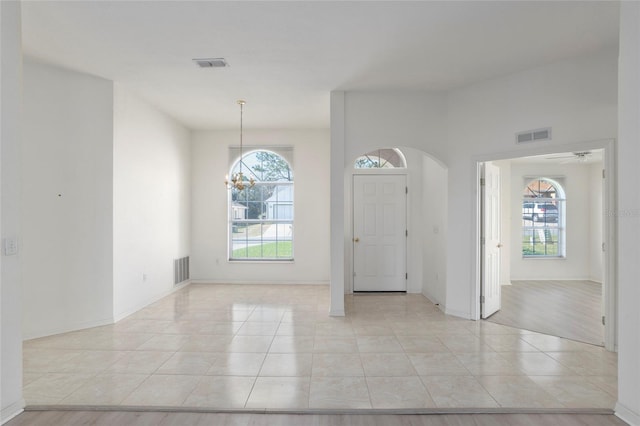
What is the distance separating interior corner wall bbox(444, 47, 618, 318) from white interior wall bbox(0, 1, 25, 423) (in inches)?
182

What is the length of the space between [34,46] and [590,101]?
5.70 meters

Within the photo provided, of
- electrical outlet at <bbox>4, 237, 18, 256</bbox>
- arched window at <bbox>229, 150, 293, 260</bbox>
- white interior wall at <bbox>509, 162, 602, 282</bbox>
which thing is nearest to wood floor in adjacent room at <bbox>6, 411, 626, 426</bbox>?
electrical outlet at <bbox>4, 237, 18, 256</bbox>

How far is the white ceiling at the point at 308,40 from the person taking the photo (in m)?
3.08

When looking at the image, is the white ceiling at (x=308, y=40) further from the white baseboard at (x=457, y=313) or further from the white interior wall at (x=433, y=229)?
the white baseboard at (x=457, y=313)

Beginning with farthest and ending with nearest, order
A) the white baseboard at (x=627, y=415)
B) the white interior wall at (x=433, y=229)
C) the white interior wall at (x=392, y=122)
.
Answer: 1. the white interior wall at (x=433, y=229)
2. the white interior wall at (x=392, y=122)
3. the white baseboard at (x=627, y=415)

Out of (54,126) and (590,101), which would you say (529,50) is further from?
(54,126)

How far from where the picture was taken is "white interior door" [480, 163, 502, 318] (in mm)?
4895

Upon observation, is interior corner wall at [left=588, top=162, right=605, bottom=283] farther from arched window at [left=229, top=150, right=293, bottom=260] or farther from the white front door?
arched window at [left=229, top=150, right=293, bottom=260]

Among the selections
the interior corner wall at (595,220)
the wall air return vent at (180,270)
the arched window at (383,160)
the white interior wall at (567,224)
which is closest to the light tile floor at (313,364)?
the wall air return vent at (180,270)

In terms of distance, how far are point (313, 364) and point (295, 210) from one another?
4.13m

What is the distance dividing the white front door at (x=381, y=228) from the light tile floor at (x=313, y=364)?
1.34 meters

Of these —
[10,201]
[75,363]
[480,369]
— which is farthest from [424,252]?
[10,201]

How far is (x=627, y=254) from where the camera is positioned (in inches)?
A: 99.7

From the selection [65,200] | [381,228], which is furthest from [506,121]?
[65,200]
